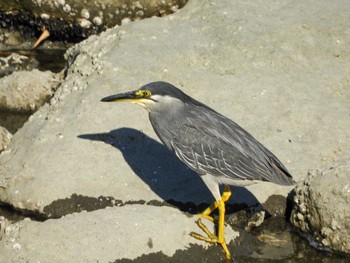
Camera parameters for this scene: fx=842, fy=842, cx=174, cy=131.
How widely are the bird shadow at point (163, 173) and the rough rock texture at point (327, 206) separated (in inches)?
23.2

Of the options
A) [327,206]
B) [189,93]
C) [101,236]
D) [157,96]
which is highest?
[157,96]

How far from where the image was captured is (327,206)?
757 cm

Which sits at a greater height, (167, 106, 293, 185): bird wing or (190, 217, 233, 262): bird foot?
(167, 106, 293, 185): bird wing

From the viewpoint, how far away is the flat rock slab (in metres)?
7.13

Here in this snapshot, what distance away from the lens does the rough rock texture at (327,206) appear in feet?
24.6

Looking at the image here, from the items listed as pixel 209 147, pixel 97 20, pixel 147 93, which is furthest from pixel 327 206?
pixel 97 20

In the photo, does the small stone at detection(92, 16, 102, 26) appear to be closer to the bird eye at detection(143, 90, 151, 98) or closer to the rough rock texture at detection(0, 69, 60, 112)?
the rough rock texture at detection(0, 69, 60, 112)

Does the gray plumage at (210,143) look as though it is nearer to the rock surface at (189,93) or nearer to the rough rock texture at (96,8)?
the rock surface at (189,93)

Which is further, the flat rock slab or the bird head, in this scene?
the bird head

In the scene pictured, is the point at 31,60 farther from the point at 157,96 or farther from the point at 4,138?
the point at 157,96

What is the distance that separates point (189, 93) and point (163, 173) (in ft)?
3.92

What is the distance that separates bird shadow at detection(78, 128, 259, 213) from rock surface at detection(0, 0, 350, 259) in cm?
1

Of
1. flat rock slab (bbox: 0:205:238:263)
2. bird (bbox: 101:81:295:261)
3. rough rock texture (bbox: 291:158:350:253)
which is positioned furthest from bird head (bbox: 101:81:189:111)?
rough rock texture (bbox: 291:158:350:253)

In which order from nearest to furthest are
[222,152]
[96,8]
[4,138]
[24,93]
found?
[222,152] → [4,138] → [24,93] → [96,8]
